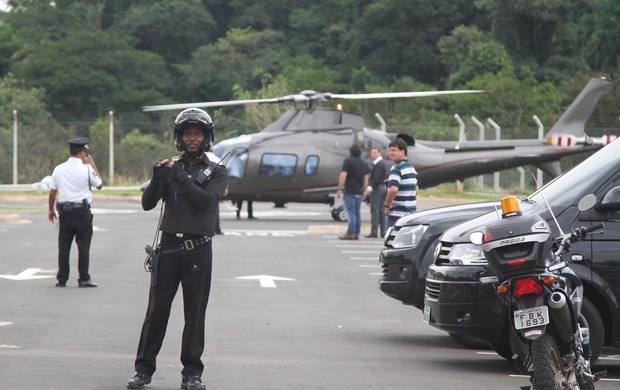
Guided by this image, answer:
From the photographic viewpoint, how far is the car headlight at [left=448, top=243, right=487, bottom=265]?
1035cm

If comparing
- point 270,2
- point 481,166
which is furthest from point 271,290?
point 270,2

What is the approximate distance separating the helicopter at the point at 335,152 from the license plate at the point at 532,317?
2451cm

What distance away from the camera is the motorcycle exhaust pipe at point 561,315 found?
25.8 ft

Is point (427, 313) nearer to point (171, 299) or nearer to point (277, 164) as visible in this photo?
point (171, 299)

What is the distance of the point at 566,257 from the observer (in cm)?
1005

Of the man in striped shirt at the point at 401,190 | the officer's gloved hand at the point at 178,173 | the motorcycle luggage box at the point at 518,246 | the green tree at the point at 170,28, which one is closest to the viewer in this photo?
the motorcycle luggage box at the point at 518,246

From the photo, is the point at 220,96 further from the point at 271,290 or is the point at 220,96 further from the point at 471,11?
the point at 271,290

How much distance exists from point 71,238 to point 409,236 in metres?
5.92

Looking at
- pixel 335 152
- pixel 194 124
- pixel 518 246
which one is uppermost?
pixel 194 124

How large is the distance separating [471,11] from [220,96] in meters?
16.4

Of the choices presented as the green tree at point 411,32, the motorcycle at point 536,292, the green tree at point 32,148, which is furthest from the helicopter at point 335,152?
the green tree at point 411,32

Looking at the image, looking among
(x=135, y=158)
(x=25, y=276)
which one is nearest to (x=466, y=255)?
(x=25, y=276)

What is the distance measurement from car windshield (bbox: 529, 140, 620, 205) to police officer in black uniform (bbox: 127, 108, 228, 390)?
2524mm

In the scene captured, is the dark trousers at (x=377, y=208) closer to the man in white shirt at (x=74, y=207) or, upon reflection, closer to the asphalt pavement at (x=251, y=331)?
the asphalt pavement at (x=251, y=331)
